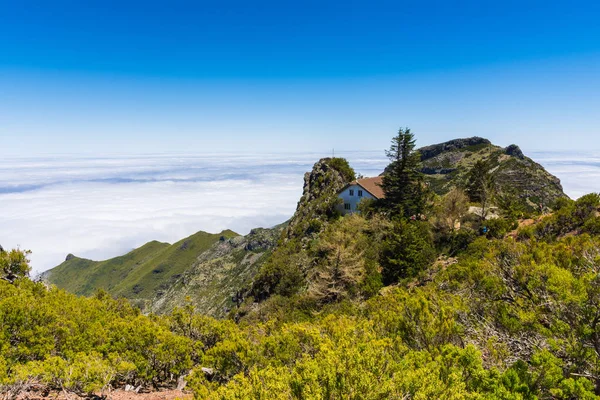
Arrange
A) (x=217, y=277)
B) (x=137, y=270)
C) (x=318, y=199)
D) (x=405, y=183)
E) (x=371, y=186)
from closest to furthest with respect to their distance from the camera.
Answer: (x=405, y=183) < (x=371, y=186) < (x=318, y=199) < (x=217, y=277) < (x=137, y=270)

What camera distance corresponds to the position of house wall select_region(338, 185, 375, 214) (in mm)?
48838

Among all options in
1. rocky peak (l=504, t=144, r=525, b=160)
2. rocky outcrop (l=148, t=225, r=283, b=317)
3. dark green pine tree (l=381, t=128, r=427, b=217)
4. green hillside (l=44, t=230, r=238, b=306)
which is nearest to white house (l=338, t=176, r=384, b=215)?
dark green pine tree (l=381, t=128, r=427, b=217)

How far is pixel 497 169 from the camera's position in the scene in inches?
3716

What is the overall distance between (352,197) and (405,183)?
10.4 m

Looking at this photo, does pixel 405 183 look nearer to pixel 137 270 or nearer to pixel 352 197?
pixel 352 197

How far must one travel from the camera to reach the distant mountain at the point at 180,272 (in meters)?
86.6

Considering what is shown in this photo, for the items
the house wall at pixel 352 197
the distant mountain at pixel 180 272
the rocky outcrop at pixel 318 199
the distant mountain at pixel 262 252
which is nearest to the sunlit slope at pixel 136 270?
the distant mountain at pixel 180 272

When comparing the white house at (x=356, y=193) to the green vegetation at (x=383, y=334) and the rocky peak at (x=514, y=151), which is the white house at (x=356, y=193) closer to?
the green vegetation at (x=383, y=334)

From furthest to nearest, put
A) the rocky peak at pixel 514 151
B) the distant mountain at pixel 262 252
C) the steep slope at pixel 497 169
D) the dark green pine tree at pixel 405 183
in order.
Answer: the rocky peak at pixel 514 151
the steep slope at pixel 497 169
the distant mountain at pixel 262 252
the dark green pine tree at pixel 405 183

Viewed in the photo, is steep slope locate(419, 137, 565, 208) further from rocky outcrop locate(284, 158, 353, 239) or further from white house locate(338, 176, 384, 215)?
rocky outcrop locate(284, 158, 353, 239)

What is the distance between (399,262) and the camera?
28.1 m

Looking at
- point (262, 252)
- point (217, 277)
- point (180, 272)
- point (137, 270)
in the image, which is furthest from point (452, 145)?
point (137, 270)

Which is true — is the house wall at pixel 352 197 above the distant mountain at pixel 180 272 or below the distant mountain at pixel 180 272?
above

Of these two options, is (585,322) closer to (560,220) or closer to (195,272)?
(560,220)
